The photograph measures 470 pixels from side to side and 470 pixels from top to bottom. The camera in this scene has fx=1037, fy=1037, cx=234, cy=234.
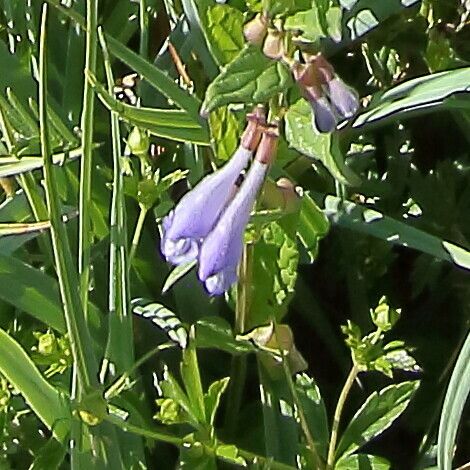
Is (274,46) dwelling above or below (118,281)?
above

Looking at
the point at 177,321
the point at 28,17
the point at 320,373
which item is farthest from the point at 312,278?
the point at 28,17

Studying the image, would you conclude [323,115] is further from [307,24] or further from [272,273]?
[272,273]

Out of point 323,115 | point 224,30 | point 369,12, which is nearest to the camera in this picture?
point 323,115

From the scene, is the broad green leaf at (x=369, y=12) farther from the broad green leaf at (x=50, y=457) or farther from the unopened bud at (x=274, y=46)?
the broad green leaf at (x=50, y=457)

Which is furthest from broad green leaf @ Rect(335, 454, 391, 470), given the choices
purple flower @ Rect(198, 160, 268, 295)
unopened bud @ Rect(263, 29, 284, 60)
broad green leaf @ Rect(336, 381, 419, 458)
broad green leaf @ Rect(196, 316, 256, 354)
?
unopened bud @ Rect(263, 29, 284, 60)

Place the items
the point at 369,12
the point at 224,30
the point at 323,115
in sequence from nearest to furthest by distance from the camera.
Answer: the point at 323,115 < the point at 224,30 < the point at 369,12

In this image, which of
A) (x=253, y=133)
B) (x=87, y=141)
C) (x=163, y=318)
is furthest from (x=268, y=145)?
(x=163, y=318)

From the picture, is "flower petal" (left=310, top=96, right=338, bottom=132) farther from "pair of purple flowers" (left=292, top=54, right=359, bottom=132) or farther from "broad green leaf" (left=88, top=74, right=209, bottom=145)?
"broad green leaf" (left=88, top=74, right=209, bottom=145)
